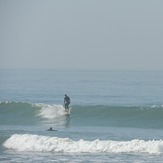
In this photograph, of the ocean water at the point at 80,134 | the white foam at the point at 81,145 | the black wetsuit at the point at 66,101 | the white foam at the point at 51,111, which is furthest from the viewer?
the white foam at the point at 51,111

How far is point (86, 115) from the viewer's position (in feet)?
124

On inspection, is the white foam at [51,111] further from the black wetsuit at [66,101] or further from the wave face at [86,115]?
the black wetsuit at [66,101]

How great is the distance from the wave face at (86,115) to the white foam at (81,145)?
7927mm

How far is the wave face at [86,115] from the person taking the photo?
34906 mm

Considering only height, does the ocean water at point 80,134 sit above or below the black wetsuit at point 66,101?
below

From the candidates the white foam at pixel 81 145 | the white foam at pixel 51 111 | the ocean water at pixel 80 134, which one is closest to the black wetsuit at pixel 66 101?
the white foam at pixel 51 111

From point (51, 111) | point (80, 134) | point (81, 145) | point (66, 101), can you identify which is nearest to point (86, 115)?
point (66, 101)

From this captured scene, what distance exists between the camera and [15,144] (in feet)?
87.4

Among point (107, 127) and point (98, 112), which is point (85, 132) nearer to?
point (107, 127)

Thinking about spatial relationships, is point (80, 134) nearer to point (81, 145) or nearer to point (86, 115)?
point (81, 145)

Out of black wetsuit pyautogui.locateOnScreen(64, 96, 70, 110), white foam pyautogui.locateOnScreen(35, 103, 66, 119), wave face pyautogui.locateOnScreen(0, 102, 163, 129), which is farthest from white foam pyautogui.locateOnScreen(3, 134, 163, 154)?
white foam pyautogui.locateOnScreen(35, 103, 66, 119)

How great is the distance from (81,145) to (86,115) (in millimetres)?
12207

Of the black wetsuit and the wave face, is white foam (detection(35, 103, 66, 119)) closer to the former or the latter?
the wave face

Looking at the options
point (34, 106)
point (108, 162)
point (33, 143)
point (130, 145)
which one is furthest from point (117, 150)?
point (34, 106)
